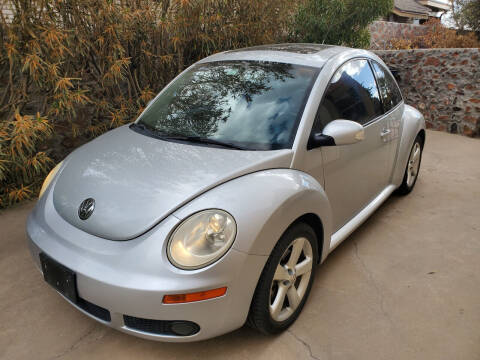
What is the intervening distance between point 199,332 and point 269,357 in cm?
45

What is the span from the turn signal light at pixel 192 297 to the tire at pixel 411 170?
270 cm

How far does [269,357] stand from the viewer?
1.99 meters

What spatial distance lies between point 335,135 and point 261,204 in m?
0.68

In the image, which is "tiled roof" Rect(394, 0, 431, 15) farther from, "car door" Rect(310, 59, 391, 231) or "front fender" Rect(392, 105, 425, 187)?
"car door" Rect(310, 59, 391, 231)

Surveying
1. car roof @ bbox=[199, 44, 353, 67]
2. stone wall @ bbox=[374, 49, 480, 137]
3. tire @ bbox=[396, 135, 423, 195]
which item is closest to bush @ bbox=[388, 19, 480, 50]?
stone wall @ bbox=[374, 49, 480, 137]

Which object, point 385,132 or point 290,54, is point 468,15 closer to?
point 385,132

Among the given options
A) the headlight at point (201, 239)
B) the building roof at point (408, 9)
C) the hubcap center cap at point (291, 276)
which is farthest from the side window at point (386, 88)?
the building roof at point (408, 9)

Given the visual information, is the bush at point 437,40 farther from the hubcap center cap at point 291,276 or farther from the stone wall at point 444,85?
the hubcap center cap at point 291,276

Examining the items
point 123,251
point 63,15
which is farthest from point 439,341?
point 63,15

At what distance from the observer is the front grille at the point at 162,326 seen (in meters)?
1.74

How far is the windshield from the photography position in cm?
229

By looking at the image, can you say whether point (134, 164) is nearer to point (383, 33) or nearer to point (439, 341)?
point (439, 341)

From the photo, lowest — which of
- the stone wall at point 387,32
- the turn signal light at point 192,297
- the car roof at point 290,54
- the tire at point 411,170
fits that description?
the tire at point 411,170

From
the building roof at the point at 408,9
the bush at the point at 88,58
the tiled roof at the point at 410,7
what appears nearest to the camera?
the bush at the point at 88,58
